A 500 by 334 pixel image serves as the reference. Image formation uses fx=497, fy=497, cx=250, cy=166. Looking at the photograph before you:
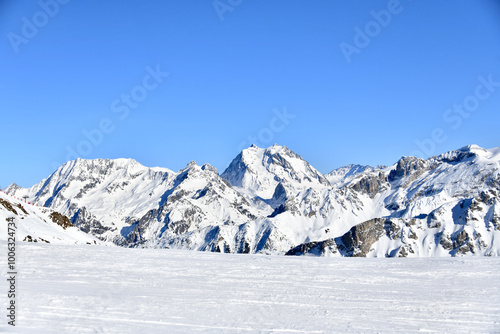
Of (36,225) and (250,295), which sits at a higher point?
(250,295)

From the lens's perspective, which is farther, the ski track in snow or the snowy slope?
the snowy slope

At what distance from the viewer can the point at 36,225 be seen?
188ft

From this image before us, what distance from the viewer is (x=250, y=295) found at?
2477 centimetres

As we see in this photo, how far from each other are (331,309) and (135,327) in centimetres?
864

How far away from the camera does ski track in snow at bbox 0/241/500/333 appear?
64.0 ft

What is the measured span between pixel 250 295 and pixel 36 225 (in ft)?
134

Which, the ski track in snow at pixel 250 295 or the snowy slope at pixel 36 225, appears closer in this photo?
the ski track in snow at pixel 250 295

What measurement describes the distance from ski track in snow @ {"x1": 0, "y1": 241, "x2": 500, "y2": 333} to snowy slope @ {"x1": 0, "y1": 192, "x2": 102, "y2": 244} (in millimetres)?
15938

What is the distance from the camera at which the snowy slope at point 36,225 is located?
50.8m

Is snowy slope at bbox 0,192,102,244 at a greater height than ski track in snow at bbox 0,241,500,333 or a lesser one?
lesser

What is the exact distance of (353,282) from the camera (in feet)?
94.6

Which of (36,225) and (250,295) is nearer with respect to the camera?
(250,295)

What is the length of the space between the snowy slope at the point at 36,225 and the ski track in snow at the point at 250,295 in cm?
1594

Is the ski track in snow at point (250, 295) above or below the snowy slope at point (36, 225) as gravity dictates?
above
